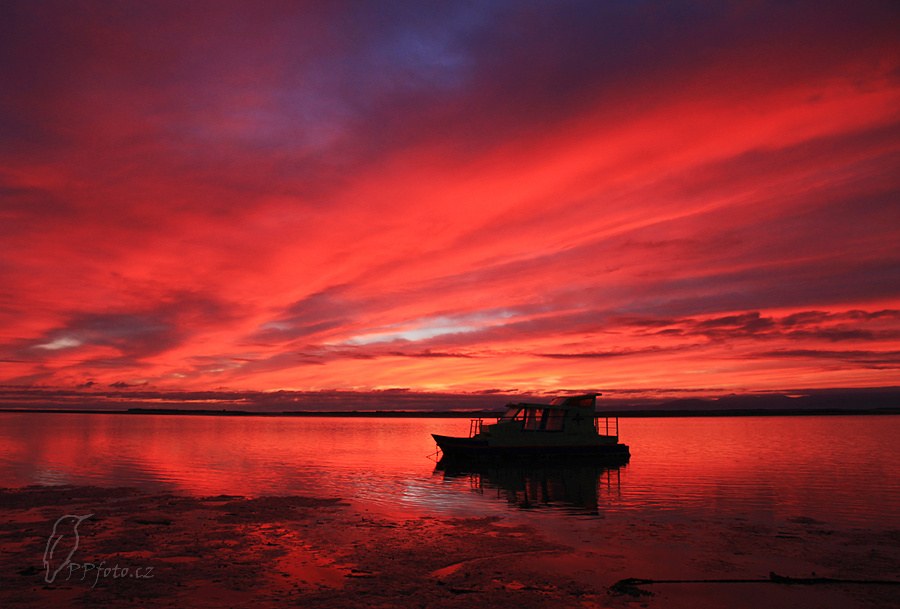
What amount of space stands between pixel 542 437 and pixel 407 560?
31.3 meters

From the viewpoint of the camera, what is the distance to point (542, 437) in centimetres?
4419

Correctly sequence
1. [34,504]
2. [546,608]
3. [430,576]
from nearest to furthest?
[546,608]
[430,576]
[34,504]

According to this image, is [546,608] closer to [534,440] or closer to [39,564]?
[39,564]

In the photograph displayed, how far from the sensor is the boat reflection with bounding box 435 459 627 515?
26031 millimetres

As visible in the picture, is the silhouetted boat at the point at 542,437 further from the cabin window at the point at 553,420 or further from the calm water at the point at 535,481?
the calm water at the point at 535,481

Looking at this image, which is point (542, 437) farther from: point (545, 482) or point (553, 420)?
point (545, 482)

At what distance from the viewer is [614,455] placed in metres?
45.3

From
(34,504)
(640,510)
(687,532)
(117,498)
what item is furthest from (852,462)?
(34,504)

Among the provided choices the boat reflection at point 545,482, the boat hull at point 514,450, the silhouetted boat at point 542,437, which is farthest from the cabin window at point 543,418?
the boat reflection at point 545,482

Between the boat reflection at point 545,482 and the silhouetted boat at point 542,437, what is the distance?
938 millimetres

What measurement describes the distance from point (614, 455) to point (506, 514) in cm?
2587

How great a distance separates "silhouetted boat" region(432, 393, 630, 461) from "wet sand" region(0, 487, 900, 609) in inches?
855

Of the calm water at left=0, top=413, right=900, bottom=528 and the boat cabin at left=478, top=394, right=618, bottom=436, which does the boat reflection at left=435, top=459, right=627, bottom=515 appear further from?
the boat cabin at left=478, top=394, right=618, bottom=436

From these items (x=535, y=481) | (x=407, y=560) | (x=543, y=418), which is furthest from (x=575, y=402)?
Answer: (x=407, y=560)
